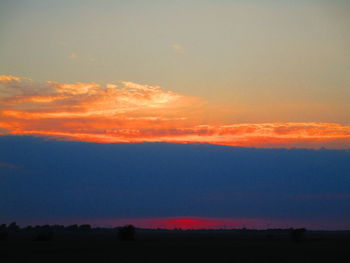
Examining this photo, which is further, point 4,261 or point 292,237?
point 292,237

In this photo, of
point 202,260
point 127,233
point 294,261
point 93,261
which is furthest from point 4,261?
point 127,233

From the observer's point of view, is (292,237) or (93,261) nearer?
(93,261)

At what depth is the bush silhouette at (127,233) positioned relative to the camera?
93.0 m

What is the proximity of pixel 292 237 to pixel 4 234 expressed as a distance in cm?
5044

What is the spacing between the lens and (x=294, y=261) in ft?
147

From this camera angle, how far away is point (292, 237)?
9744cm

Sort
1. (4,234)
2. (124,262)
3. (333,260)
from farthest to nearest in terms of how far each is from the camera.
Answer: (4,234) < (333,260) < (124,262)

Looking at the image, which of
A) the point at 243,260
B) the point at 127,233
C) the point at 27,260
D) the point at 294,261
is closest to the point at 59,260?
the point at 27,260

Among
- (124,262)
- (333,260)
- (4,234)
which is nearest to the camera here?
(124,262)

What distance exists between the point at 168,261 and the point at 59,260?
30.8 ft

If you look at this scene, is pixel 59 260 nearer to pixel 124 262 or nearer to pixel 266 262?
pixel 124 262

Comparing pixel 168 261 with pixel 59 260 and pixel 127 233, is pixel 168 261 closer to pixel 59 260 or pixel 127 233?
pixel 59 260

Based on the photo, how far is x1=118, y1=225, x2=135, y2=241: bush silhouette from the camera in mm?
93012

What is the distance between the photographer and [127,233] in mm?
93750
